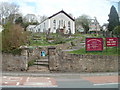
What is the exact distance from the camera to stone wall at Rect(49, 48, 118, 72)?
56.3ft

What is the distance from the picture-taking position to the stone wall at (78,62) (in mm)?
Answer: 17156

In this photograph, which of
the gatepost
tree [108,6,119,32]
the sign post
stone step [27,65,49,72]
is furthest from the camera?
tree [108,6,119,32]

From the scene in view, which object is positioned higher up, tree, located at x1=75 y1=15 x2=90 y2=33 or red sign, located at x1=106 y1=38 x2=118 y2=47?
tree, located at x1=75 y1=15 x2=90 y2=33

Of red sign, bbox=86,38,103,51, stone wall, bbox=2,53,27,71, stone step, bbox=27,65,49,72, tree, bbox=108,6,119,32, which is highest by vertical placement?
tree, bbox=108,6,119,32

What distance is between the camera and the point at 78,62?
56.4ft

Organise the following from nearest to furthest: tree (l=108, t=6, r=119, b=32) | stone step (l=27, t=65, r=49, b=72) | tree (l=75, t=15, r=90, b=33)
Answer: stone step (l=27, t=65, r=49, b=72), tree (l=108, t=6, r=119, b=32), tree (l=75, t=15, r=90, b=33)

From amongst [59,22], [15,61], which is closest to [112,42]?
[15,61]

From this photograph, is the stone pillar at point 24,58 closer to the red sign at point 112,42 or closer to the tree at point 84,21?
the red sign at point 112,42

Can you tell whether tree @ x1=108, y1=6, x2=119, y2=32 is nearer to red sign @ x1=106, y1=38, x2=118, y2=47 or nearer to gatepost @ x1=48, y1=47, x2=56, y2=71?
red sign @ x1=106, y1=38, x2=118, y2=47

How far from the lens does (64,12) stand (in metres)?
56.7

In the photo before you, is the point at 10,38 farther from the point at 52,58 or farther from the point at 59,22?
the point at 59,22

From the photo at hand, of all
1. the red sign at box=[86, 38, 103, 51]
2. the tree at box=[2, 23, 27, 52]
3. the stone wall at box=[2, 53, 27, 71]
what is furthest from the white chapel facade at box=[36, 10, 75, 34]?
the stone wall at box=[2, 53, 27, 71]

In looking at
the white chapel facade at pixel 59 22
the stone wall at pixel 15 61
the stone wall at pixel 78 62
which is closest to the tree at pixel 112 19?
the white chapel facade at pixel 59 22

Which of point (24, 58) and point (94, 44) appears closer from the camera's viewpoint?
point (24, 58)
